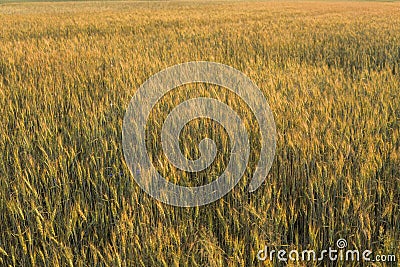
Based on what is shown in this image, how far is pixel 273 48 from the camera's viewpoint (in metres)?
5.14

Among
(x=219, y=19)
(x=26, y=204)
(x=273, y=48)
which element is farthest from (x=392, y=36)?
(x=26, y=204)

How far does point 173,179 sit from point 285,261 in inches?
22.8

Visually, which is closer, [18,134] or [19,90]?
[18,134]

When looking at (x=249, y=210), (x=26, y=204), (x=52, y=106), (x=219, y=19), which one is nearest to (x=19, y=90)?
(x=52, y=106)

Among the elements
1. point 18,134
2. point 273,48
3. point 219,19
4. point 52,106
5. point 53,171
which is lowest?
point 53,171

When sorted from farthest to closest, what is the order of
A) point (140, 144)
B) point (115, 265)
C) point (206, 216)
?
1. point (140, 144)
2. point (206, 216)
3. point (115, 265)

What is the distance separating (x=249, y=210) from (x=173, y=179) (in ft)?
1.28

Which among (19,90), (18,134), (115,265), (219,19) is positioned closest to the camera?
(115,265)

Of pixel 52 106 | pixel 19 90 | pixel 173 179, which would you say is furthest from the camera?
pixel 19 90

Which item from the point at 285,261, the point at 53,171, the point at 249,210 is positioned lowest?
the point at 285,261

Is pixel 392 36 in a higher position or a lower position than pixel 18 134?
higher

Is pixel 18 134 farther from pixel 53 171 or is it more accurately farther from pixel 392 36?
pixel 392 36

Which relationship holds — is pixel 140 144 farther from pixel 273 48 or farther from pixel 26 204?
pixel 273 48

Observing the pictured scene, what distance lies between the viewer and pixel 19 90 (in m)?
2.92
